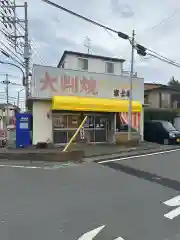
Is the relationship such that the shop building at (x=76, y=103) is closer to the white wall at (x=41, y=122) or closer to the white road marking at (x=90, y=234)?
the white wall at (x=41, y=122)

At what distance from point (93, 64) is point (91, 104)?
8.42m

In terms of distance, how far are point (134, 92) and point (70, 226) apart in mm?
17519

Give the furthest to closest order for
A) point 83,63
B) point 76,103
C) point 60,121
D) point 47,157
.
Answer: point 83,63 < point 60,121 < point 76,103 < point 47,157

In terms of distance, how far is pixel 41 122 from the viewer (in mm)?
18141

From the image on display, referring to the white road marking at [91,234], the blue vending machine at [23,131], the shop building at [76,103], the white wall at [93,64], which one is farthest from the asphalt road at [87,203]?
the white wall at [93,64]

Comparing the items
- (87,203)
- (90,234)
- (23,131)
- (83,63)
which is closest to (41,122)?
(23,131)

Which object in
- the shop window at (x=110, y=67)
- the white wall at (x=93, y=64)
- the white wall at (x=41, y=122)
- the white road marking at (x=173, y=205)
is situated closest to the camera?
the white road marking at (x=173, y=205)

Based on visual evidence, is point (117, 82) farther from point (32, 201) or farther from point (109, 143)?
point (32, 201)

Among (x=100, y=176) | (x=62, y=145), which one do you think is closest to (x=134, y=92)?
(x=62, y=145)

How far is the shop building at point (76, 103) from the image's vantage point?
59.1ft

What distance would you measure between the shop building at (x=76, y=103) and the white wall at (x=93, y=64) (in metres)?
5.21

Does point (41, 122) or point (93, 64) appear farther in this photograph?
point (93, 64)

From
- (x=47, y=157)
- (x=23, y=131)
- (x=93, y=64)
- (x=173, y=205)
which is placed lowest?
(x=173, y=205)

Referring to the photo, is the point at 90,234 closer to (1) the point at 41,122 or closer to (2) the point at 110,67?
(1) the point at 41,122
